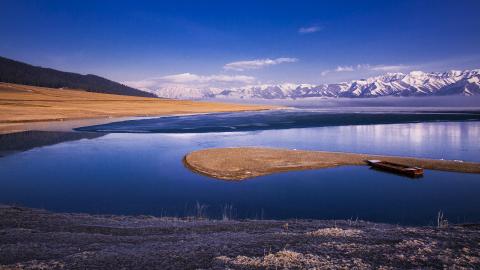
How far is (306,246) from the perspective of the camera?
9.57 m

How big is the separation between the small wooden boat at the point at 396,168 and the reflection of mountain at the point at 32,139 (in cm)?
3011

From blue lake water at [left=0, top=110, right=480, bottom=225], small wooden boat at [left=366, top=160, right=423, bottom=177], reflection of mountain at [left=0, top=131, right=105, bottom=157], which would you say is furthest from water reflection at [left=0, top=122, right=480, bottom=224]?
reflection of mountain at [left=0, top=131, right=105, bottom=157]

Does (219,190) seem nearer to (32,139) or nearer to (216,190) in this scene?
(216,190)

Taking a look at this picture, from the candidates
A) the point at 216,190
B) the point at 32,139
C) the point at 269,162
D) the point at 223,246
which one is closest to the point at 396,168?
the point at 269,162

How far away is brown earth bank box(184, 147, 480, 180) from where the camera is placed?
24.3m

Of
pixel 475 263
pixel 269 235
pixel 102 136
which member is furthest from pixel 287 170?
pixel 102 136

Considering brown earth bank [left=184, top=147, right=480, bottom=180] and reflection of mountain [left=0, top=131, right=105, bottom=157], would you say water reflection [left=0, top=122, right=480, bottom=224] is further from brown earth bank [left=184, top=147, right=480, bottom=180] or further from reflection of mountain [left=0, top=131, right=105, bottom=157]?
reflection of mountain [left=0, top=131, right=105, bottom=157]

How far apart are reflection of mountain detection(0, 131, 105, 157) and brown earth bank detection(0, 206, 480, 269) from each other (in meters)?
24.4

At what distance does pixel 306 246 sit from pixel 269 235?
4.64 ft

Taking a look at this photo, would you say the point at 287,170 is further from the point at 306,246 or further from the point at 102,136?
the point at 102,136

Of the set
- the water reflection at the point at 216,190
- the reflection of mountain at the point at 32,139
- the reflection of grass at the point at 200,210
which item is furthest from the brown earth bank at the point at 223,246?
the reflection of mountain at the point at 32,139

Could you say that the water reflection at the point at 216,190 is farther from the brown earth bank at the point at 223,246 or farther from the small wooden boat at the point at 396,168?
Result: the brown earth bank at the point at 223,246

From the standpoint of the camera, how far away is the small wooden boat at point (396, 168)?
23.5m

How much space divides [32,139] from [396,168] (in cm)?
3780
